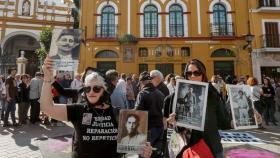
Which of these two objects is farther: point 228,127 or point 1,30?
point 1,30

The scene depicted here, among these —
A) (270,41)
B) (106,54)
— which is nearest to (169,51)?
(106,54)

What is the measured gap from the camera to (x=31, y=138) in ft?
25.7

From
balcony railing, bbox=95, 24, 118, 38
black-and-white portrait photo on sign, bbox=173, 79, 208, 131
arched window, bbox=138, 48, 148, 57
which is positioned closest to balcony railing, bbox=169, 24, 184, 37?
arched window, bbox=138, 48, 148, 57

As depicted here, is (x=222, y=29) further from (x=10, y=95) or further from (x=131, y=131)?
(x=131, y=131)

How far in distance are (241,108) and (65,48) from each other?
7.40ft

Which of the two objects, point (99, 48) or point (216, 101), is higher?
point (99, 48)

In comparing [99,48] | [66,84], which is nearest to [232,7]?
[99,48]

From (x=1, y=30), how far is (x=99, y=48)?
46.2 feet

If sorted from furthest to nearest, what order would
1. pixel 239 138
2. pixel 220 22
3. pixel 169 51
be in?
pixel 220 22
pixel 169 51
pixel 239 138

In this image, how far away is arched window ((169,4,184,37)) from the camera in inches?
883

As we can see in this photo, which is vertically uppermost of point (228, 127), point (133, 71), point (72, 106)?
point (133, 71)

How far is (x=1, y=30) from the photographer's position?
29047 mm

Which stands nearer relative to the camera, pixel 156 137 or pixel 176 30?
pixel 156 137

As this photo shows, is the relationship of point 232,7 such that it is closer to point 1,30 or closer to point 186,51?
point 186,51
